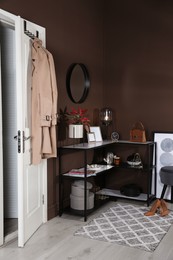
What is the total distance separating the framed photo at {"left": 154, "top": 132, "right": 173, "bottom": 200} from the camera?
13.5 feet

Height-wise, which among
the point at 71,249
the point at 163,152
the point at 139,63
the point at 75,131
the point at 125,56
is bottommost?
the point at 71,249

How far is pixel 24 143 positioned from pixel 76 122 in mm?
965

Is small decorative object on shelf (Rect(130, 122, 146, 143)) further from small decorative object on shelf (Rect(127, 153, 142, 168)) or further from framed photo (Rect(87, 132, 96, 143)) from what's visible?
framed photo (Rect(87, 132, 96, 143))

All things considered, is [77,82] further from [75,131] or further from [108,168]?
[108,168]

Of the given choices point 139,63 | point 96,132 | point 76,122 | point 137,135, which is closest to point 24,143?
point 76,122

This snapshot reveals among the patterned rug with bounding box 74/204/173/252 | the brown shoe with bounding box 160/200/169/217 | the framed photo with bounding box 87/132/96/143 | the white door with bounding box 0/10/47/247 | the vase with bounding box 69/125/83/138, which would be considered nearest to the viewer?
the white door with bounding box 0/10/47/247

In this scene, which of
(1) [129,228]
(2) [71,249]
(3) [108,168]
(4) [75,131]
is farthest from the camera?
(3) [108,168]

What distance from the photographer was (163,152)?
13.6 feet

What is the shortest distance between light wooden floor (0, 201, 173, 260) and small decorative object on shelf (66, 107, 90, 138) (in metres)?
1.05

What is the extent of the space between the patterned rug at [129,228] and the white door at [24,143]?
1.71 feet

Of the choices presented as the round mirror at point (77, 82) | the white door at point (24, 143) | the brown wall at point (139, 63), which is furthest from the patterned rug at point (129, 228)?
the round mirror at point (77, 82)

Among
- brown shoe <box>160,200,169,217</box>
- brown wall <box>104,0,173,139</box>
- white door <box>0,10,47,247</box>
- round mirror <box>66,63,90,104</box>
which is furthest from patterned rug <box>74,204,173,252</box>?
round mirror <box>66,63,90,104</box>

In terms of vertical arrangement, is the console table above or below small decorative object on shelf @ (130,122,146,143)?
below

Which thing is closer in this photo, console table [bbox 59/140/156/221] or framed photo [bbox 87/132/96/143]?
console table [bbox 59/140/156/221]
